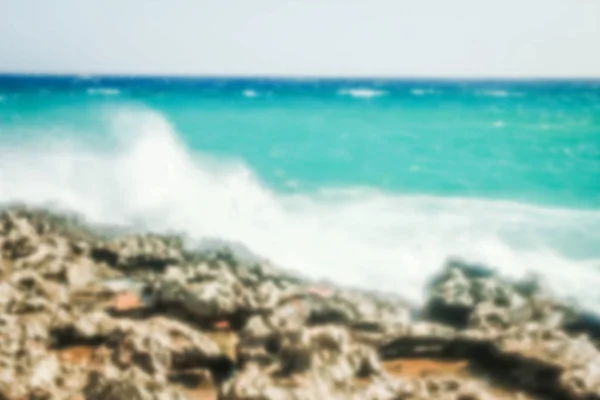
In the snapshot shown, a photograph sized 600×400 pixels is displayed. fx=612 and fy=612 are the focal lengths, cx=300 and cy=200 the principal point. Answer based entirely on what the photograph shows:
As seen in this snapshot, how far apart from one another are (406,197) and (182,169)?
9.52 meters

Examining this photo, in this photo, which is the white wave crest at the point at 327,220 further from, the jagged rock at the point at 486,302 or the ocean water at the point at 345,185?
the jagged rock at the point at 486,302

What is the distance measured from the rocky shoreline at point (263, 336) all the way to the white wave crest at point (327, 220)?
2.63m

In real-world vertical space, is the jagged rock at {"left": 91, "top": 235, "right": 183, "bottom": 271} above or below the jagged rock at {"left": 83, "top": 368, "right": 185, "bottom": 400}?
below

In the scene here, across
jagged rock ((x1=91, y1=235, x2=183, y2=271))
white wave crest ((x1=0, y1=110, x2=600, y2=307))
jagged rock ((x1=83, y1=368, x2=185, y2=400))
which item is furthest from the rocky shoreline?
white wave crest ((x1=0, y1=110, x2=600, y2=307))

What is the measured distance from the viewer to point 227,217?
56.8 ft

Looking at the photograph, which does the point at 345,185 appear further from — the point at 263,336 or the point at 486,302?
the point at 263,336

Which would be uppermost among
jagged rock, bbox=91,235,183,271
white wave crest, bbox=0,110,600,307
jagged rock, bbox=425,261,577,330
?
jagged rock, bbox=425,261,577,330

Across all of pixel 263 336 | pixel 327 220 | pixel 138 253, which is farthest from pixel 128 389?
pixel 327 220

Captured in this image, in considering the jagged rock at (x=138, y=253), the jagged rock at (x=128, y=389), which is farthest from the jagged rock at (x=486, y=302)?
the jagged rock at (x=138, y=253)

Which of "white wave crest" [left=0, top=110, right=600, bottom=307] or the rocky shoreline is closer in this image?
the rocky shoreline

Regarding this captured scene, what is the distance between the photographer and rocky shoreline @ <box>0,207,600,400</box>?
5754mm

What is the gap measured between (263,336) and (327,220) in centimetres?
1091

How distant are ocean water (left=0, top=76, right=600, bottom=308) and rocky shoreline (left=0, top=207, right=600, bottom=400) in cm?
263

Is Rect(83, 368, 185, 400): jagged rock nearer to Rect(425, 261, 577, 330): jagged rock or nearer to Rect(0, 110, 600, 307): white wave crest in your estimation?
Rect(425, 261, 577, 330): jagged rock
